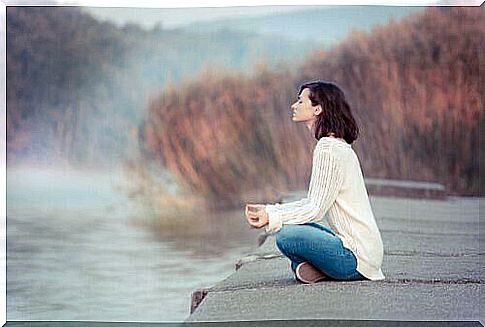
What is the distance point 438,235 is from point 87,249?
2.22m

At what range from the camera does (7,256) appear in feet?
21.9

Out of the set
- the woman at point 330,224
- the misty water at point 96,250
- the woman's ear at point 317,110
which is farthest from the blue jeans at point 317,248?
the misty water at point 96,250

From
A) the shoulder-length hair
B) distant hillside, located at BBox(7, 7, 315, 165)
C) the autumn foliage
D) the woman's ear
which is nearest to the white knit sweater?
the shoulder-length hair

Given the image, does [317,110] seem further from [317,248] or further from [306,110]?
[317,248]

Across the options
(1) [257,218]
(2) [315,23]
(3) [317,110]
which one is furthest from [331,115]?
(2) [315,23]

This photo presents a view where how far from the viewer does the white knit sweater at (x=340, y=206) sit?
5.36 m

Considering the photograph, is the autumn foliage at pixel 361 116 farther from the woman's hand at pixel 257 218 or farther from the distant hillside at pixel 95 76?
the woman's hand at pixel 257 218

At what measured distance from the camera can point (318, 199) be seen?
5371mm

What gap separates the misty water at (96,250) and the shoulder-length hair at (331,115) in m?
1.22

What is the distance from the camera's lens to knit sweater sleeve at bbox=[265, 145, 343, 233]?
210 inches

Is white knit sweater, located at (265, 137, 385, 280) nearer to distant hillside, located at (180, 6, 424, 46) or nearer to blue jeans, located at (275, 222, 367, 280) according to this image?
blue jeans, located at (275, 222, 367, 280)

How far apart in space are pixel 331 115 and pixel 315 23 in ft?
3.82

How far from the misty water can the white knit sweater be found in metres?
1.29

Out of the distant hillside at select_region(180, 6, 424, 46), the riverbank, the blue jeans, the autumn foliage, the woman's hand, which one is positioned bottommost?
the riverbank
